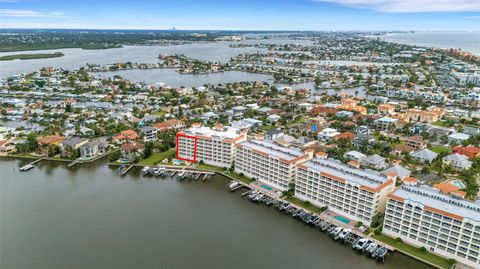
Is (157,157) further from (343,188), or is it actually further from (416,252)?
(416,252)

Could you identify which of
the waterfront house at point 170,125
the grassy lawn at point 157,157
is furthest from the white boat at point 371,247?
the waterfront house at point 170,125

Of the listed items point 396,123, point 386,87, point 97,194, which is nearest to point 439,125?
point 396,123

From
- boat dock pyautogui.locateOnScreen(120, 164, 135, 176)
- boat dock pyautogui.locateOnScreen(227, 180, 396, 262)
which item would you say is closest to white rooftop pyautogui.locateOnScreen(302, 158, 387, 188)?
boat dock pyautogui.locateOnScreen(227, 180, 396, 262)

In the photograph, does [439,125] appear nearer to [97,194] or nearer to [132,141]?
[132,141]

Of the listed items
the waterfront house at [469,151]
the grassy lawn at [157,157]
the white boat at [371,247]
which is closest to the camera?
the white boat at [371,247]

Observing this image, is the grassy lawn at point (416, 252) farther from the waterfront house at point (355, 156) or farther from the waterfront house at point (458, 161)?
the waterfront house at point (458, 161)

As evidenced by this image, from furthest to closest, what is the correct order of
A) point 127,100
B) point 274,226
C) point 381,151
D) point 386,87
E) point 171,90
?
point 386,87, point 171,90, point 127,100, point 381,151, point 274,226

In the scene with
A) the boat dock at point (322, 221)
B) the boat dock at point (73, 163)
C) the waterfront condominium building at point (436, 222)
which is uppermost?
the waterfront condominium building at point (436, 222)
